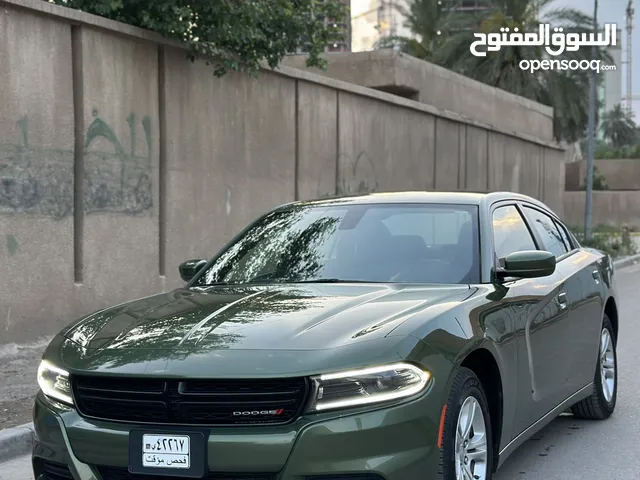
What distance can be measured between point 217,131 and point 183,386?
29.2ft

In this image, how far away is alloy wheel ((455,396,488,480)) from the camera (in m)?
3.85

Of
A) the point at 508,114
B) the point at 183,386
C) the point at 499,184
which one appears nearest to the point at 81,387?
the point at 183,386

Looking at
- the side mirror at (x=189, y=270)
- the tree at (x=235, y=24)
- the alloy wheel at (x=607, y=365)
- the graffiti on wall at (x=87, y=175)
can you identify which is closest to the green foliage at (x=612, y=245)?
the tree at (x=235, y=24)

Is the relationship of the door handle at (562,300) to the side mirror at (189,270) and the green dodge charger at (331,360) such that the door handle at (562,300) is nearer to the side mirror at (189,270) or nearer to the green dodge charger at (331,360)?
the green dodge charger at (331,360)

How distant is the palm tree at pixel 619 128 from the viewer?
104 metres

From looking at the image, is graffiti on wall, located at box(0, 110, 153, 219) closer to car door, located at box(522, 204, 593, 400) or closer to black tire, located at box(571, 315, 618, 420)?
car door, located at box(522, 204, 593, 400)

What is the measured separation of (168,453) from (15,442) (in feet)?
9.17

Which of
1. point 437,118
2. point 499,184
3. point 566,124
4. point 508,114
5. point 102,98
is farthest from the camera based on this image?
point 566,124

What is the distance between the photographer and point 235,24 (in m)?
10.9

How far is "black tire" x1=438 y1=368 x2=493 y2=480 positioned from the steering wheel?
2.68 feet

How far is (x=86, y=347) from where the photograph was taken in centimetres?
390

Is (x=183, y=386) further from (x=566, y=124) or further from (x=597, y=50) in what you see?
(x=566, y=124)

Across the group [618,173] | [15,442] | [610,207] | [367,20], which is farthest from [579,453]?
[367,20]

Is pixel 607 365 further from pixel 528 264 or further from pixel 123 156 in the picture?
pixel 123 156
